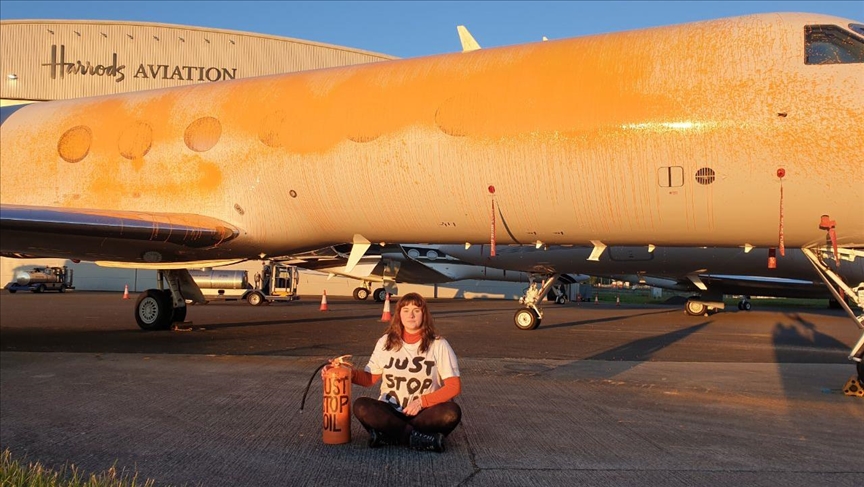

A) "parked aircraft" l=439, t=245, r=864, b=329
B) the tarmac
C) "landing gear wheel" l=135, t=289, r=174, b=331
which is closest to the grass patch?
the tarmac

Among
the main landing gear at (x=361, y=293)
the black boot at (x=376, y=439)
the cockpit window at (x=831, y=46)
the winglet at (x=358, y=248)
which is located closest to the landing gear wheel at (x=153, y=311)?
the winglet at (x=358, y=248)

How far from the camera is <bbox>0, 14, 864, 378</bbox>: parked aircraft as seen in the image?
8055mm

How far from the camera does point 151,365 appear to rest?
9875 millimetres

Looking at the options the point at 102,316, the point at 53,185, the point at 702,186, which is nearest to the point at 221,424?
the point at 702,186

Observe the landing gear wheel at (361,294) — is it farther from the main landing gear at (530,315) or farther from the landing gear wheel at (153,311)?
the landing gear wheel at (153,311)

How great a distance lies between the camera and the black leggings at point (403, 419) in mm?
5195

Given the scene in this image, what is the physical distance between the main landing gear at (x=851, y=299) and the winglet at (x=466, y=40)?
5738mm

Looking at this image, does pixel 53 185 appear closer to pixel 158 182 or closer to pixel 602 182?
pixel 158 182

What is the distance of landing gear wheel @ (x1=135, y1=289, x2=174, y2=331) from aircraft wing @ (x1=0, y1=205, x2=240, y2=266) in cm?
A: 276

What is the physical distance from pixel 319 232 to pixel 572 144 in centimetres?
451

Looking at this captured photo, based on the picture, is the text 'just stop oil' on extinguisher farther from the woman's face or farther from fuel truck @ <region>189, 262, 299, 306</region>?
fuel truck @ <region>189, 262, 299, 306</region>

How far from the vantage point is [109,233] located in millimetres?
11133

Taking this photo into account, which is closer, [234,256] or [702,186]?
[702,186]

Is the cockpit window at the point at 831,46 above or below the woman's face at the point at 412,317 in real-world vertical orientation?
above
